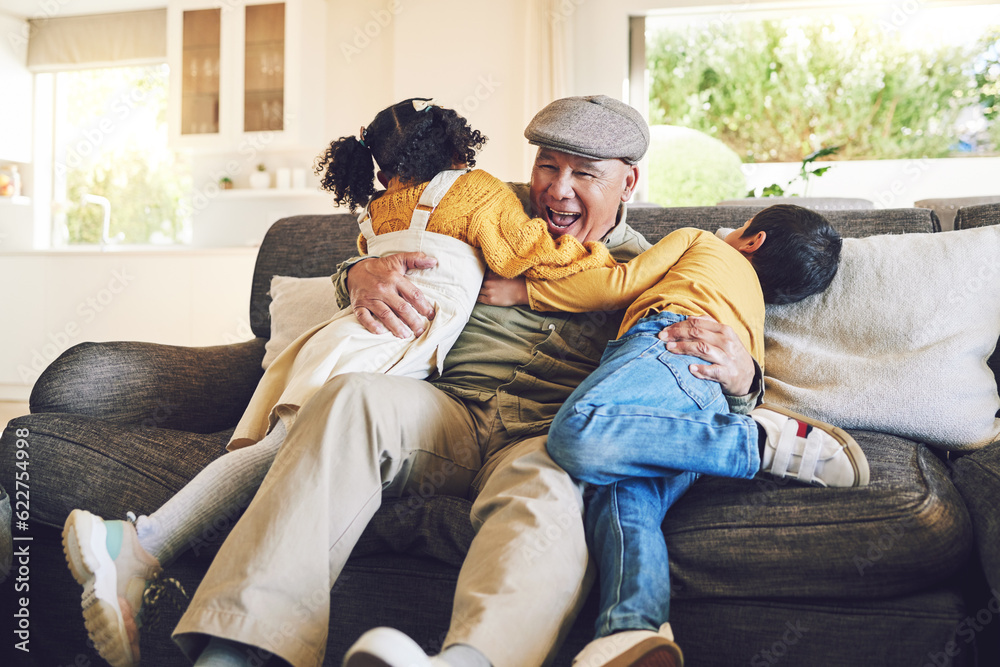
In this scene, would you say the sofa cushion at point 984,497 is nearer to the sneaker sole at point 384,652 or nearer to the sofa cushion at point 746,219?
the sofa cushion at point 746,219

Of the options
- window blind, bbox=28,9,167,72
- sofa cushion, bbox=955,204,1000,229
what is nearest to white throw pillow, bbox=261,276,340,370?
sofa cushion, bbox=955,204,1000,229

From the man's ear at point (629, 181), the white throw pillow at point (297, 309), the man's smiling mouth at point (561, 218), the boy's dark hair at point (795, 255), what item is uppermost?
the man's ear at point (629, 181)

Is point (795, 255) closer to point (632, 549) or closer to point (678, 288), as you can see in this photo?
point (678, 288)

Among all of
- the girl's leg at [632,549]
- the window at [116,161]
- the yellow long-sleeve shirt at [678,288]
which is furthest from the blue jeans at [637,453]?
the window at [116,161]

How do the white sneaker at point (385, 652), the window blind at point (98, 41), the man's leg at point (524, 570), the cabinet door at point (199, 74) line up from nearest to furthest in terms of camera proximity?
the white sneaker at point (385, 652) → the man's leg at point (524, 570) → the cabinet door at point (199, 74) → the window blind at point (98, 41)

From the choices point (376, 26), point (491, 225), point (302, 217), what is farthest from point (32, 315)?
point (491, 225)

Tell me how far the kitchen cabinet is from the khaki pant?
398 centimetres

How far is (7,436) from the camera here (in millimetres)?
1482

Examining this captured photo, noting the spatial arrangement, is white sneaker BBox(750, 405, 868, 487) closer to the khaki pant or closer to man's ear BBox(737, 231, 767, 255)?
the khaki pant

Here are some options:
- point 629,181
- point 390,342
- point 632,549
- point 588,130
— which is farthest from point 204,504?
point 629,181

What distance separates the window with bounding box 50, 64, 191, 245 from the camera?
17.8ft

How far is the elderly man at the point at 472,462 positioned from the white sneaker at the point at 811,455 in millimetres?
166

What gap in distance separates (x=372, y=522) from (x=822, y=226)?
1.05m

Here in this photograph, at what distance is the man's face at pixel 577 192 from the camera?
1644 millimetres
